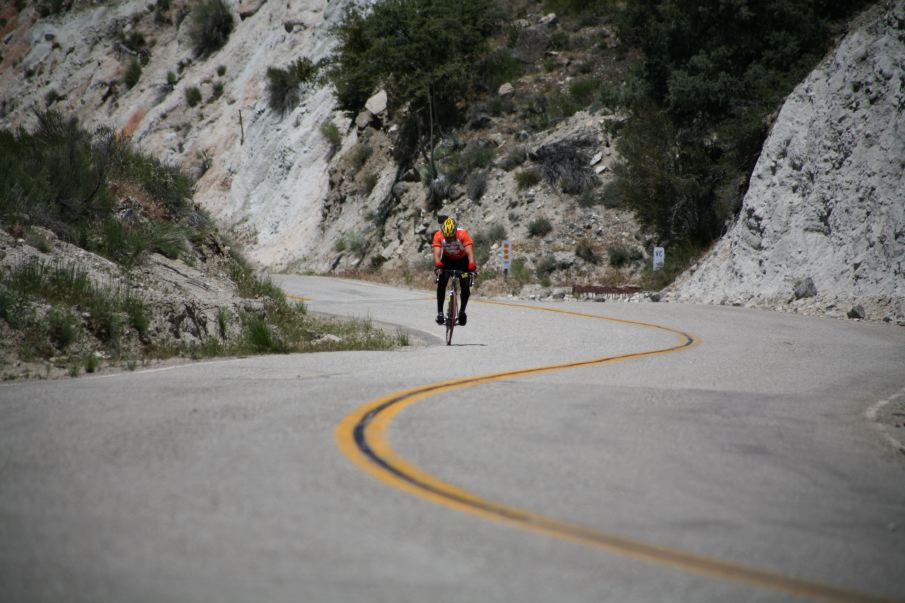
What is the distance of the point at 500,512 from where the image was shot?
414 centimetres

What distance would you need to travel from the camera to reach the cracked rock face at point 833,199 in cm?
1995

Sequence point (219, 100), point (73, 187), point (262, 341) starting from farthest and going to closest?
1. point (219, 100)
2. point (73, 187)
3. point (262, 341)

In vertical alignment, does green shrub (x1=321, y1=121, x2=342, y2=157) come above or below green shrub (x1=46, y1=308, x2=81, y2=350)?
above

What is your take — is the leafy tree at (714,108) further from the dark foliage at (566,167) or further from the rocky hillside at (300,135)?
the dark foliage at (566,167)

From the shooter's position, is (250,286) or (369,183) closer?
(250,286)

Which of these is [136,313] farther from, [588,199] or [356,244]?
[356,244]

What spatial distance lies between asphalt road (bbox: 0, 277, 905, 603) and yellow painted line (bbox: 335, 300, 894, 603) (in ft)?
0.05

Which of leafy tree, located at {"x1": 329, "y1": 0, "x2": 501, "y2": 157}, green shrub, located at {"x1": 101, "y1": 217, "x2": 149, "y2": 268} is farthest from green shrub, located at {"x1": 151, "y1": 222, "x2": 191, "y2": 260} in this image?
leafy tree, located at {"x1": 329, "y1": 0, "x2": 501, "y2": 157}

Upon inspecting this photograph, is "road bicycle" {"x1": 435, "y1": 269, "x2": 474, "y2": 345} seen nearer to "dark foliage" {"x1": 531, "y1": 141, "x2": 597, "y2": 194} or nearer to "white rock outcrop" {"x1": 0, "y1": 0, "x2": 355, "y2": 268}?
"dark foliage" {"x1": 531, "y1": 141, "x2": 597, "y2": 194}

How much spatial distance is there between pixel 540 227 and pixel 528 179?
3.63 meters

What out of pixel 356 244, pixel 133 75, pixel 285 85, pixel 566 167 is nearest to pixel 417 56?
pixel 356 244

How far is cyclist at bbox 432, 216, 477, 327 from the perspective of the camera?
45.5 feet

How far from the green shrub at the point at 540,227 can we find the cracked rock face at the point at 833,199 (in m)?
8.08

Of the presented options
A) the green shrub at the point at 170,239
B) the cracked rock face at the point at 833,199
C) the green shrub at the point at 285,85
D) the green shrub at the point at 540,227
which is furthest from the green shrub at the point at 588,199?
the green shrub at the point at 285,85
